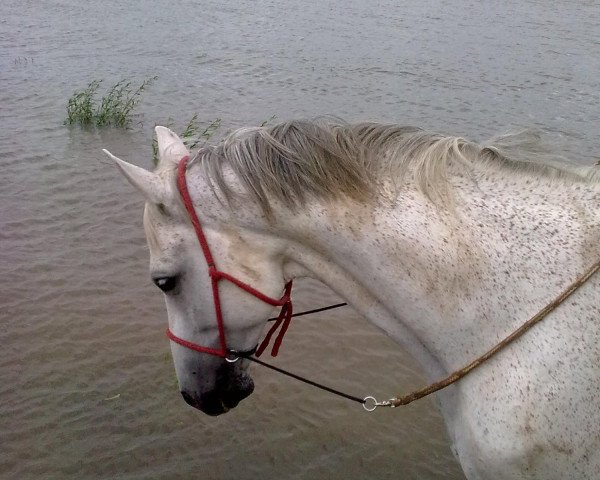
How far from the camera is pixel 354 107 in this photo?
40.1 feet

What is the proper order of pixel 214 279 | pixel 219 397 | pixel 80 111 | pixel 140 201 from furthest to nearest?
1. pixel 80 111
2. pixel 140 201
3. pixel 219 397
4. pixel 214 279

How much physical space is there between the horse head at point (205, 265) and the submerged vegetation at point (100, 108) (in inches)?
354

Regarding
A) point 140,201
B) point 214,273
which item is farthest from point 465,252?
point 140,201

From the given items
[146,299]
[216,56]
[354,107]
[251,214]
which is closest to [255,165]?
[251,214]

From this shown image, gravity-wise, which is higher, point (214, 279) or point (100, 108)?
point (214, 279)

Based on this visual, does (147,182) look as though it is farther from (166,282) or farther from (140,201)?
(140,201)

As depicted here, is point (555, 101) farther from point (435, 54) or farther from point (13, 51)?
point (13, 51)

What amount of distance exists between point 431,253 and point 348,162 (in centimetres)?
46

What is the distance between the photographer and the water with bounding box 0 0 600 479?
4855mm

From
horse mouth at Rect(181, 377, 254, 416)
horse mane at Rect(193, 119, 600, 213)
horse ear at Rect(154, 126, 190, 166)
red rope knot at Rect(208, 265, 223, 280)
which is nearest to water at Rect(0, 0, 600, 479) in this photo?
horse mouth at Rect(181, 377, 254, 416)

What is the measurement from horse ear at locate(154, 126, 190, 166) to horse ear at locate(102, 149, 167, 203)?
0.51ft

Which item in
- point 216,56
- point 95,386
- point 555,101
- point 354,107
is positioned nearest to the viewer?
point 95,386

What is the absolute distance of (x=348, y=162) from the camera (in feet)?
7.54

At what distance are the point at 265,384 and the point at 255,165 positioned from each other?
357 cm
